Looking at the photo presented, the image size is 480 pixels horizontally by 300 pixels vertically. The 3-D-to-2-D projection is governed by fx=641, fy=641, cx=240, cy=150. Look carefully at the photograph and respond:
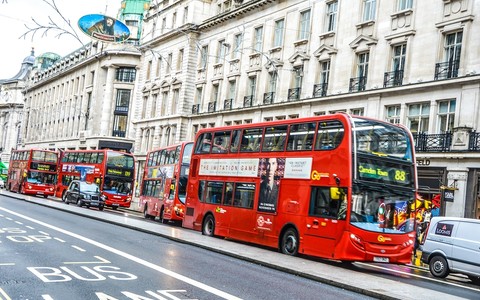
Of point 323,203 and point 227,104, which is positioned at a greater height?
point 227,104

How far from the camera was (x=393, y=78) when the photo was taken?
33219mm

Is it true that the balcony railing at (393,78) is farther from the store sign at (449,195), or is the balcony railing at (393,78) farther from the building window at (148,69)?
the building window at (148,69)

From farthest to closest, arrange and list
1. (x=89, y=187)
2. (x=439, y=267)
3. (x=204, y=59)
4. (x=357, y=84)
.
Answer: (x=204, y=59), (x=89, y=187), (x=357, y=84), (x=439, y=267)

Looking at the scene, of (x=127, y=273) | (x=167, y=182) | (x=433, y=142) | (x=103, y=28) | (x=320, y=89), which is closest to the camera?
(x=127, y=273)

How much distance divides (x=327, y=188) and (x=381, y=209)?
161 cm

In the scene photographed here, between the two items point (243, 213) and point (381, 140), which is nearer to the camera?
point (381, 140)

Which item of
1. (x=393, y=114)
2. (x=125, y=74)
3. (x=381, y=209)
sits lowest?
(x=381, y=209)

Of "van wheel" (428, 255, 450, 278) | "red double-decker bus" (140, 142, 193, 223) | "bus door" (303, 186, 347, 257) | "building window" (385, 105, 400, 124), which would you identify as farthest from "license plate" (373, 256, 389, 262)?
"building window" (385, 105, 400, 124)

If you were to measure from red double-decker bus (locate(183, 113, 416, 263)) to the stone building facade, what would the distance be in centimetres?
700

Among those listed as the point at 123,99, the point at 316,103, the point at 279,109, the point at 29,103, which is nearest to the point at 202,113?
the point at 279,109

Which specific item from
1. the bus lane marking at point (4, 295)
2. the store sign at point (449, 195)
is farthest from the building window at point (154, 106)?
the bus lane marking at point (4, 295)

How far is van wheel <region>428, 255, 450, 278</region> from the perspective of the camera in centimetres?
1870

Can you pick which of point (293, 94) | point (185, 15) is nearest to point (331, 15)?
point (293, 94)

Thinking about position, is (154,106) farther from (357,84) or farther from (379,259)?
(379,259)
